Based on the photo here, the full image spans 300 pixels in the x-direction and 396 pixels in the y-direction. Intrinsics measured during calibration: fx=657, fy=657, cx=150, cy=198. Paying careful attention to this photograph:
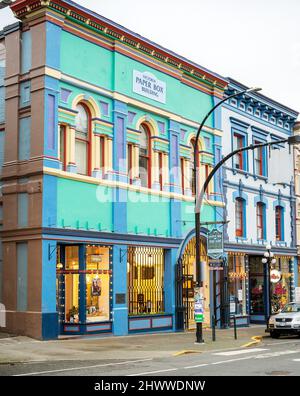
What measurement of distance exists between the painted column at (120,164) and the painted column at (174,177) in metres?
3.14

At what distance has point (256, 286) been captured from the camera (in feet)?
116

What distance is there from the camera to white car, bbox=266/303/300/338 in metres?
25.3

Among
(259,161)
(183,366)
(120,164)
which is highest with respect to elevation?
(259,161)

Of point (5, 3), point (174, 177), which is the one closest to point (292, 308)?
point (174, 177)

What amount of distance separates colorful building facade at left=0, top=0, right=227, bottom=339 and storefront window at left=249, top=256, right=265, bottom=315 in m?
7.12

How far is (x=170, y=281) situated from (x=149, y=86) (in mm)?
8287

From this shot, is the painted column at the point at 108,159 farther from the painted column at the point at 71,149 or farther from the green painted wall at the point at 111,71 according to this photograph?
the green painted wall at the point at 111,71

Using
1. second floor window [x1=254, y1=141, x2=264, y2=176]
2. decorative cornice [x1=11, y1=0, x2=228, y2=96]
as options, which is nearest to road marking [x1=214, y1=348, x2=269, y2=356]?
decorative cornice [x1=11, y1=0, x2=228, y2=96]

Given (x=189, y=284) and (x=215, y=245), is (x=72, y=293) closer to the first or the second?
(x=215, y=245)
